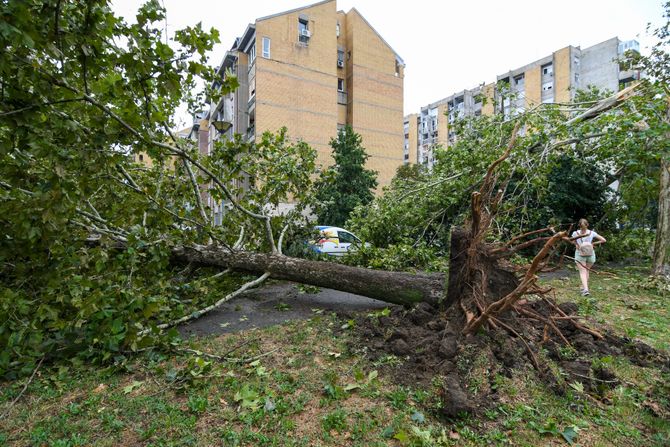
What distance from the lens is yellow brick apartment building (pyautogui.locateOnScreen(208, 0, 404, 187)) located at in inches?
987

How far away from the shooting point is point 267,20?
2483cm

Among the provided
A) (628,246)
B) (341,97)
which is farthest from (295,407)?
(341,97)

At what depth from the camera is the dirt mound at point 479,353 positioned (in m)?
2.67

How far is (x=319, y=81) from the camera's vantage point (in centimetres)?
2736

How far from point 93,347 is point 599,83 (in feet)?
145

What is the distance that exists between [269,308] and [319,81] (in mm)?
25109

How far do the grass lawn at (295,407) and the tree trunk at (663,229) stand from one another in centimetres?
550

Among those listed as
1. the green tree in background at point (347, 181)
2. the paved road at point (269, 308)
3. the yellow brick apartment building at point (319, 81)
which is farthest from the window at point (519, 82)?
the paved road at point (269, 308)

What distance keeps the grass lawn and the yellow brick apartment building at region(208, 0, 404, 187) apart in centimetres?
1965

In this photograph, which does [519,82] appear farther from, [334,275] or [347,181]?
[334,275]

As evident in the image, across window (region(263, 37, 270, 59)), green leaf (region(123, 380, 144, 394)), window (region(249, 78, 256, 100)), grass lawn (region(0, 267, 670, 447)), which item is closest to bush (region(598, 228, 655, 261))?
grass lawn (region(0, 267, 670, 447))

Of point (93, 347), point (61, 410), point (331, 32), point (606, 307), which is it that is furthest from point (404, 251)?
point (331, 32)

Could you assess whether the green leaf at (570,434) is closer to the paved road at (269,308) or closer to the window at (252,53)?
the paved road at (269,308)

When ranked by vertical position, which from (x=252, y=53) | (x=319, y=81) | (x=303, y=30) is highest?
(x=303, y=30)
